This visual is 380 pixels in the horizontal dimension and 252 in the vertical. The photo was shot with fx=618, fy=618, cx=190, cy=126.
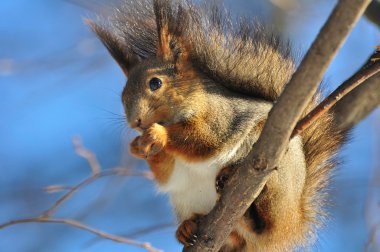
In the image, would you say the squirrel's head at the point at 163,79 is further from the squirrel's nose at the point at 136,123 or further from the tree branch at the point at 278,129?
the tree branch at the point at 278,129

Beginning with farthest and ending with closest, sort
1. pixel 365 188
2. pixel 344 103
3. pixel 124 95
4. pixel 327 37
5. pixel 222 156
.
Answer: pixel 365 188 < pixel 344 103 < pixel 124 95 < pixel 222 156 < pixel 327 37

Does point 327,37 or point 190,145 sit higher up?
point 190,145

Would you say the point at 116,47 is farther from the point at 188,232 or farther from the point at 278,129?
the point at 278,129

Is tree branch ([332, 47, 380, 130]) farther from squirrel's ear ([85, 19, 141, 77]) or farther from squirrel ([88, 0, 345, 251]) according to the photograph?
squirrel's ear ([85, 19, 141, 77])

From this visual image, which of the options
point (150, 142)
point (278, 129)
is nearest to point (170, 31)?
point (150, 142)

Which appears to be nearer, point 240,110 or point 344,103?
point 240,110

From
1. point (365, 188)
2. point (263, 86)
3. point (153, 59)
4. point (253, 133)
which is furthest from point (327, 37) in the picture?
point (365, 188)

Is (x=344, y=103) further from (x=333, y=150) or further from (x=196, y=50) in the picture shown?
(x=196, y=50)

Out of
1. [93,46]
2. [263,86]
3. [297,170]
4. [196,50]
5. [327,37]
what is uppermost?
[93,46]
